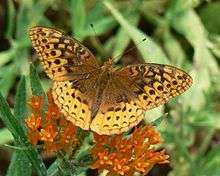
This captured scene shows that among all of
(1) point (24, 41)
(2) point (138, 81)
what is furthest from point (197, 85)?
(2) point (138, 81)

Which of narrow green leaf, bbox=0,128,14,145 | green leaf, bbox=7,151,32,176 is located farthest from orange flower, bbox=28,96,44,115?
narrow green leaf, bbox=0,128,14,145

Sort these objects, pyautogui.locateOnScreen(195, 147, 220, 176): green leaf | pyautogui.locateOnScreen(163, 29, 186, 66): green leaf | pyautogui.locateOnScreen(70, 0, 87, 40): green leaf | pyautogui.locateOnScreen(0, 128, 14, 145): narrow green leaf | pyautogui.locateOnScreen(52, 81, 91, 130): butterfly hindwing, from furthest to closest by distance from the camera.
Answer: pyautogui.locateOnScreen(163, 29, 186, 66): green leaf < pyautogui.locateOnScreen(70, 0, 87, 40): green leaf < pyautogui.locateOnScreen(0, 128, 14, 145): narrow green leaf < pyautogui.locateOnScreen(195, 147, 220, 176): green leaf < pyautogui.locateOnScreen(52, 81, 91, 130): butterfly hindwing

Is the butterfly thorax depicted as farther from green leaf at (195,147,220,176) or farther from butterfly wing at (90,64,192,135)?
green leaf at (195,147,220,176)

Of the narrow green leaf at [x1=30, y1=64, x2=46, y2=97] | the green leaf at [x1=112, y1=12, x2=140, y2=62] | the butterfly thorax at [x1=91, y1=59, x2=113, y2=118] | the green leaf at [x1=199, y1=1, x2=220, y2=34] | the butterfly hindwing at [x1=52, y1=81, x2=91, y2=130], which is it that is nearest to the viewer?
the butterfly hindwing at [x1=52, y1=81, x2=91, y2=130]

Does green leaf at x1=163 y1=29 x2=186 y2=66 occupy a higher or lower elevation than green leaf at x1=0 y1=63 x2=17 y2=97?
lower

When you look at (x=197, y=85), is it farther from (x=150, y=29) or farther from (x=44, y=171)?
(x=44, y=171)

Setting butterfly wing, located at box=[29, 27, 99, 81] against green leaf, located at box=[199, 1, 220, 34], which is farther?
green leaf, located at box=[199, 1, 220, 34]
